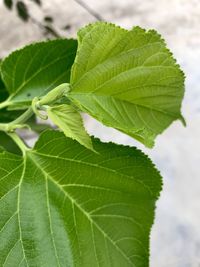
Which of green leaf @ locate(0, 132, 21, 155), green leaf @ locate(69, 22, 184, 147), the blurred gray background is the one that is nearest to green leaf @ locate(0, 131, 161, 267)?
green leaf @ locate(69, 22, 184, 147)

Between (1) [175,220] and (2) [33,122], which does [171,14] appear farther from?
(2) [33,122]

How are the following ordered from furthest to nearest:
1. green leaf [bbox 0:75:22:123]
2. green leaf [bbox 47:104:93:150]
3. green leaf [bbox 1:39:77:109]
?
green leaf [bbox 0:75:22:123] → green leaf [bbox 1:39:77:109] → green leaf [bbox 47:104:93:150]

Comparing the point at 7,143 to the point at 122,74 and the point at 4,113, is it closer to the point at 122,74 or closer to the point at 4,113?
the point at 4,113

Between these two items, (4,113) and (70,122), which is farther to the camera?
(4,113)

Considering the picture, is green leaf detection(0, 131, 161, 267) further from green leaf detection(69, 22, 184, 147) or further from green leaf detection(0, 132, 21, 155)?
green leaf detection(0, 132, 21, 155)

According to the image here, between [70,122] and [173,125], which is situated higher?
[173,125]

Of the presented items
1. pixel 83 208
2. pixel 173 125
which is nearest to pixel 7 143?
pixel 83 208

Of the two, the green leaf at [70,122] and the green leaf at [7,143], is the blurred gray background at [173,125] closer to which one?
the green leaf at [7,143]

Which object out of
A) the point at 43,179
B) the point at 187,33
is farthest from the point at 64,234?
the point at 187,33
